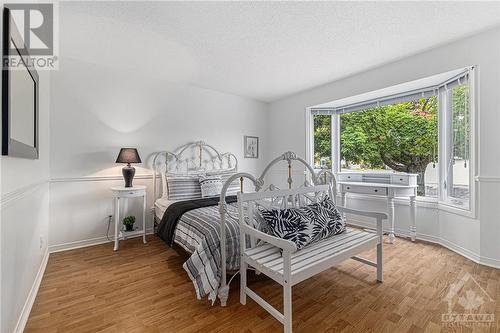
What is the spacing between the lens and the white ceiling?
2.06 meters

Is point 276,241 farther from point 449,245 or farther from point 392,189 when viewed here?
point 449,245

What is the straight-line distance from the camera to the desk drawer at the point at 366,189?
330cm

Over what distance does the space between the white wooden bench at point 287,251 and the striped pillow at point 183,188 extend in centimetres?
151

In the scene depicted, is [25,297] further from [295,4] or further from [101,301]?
[295,4]

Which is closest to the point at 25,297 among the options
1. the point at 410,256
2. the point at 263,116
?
the point at 410,256

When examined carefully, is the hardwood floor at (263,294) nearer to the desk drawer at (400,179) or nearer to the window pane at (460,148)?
the window pane at (460,148)

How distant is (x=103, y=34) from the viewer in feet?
8.10

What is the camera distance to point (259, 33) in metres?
2.42

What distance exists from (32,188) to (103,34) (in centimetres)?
172

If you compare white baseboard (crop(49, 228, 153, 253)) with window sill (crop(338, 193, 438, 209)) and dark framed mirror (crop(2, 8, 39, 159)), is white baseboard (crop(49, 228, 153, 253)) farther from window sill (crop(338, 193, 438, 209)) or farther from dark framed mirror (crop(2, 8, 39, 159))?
window sill (crop(338, 193, 438, 209))

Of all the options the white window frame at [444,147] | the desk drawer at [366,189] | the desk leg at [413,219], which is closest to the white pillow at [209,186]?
the white window frame at [444,147]

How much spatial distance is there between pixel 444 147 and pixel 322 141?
6.09ft

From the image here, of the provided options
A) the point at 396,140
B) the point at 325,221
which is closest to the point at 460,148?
the point at 396,140

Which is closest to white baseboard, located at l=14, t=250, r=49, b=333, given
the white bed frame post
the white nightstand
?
the white nightstand
